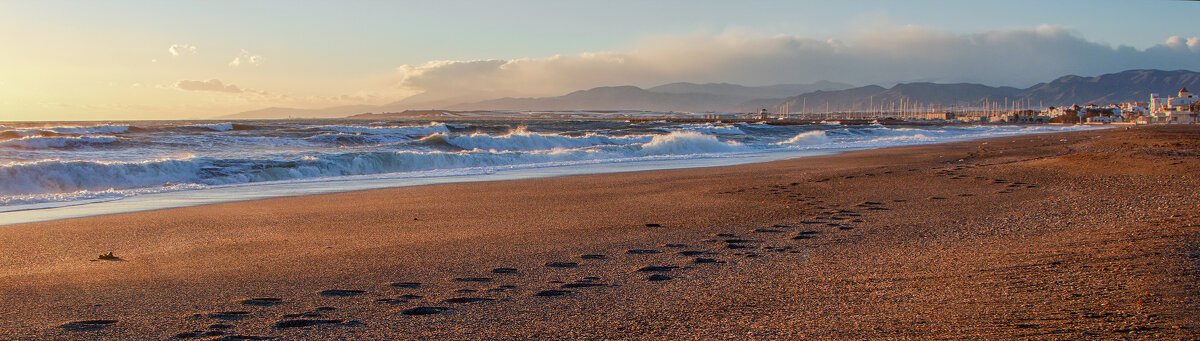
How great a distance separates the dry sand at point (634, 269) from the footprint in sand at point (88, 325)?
0.05 feet

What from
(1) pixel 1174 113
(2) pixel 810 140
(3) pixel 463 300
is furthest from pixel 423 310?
(1) pixel 1174 113

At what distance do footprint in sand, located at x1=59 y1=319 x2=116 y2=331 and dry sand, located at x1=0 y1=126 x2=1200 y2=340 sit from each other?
14 mm

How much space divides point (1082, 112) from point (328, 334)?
108m

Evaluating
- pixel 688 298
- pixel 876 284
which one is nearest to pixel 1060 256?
pixel 876 284

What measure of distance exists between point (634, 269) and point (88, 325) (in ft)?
9.72

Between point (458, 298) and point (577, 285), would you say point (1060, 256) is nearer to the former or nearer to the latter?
point (577, 285)

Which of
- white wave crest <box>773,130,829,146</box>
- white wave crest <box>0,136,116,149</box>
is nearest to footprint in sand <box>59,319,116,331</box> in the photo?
white wave crest <box>0,136,116,149</box>

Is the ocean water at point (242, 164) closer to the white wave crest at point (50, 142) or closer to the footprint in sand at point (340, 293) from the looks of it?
the white wave crest at point (50, 142)

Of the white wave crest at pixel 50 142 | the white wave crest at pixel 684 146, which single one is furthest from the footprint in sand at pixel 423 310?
the white wave crest at pixel 50 142

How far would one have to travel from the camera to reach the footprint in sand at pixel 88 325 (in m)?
3.37

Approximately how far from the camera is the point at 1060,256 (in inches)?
179

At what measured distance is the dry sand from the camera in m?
3.29

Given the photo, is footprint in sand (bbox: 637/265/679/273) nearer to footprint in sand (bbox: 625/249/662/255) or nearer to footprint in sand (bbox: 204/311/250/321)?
footprint in sand (bbox: 625/249/662/255)

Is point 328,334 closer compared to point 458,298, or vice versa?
point 328,334
